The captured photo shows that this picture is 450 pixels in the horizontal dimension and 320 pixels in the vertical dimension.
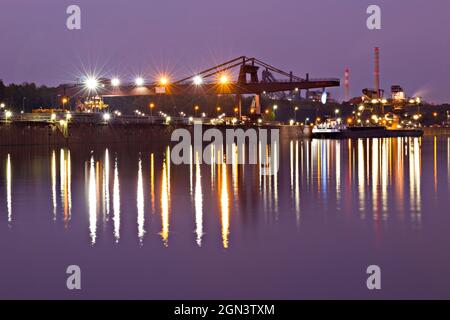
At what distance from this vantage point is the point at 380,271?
11.5m

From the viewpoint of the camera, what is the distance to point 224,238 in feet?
47.1

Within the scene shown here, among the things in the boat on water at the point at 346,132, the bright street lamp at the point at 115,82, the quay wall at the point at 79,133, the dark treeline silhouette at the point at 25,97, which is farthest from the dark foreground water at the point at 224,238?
the boat on water at the point at 346,132

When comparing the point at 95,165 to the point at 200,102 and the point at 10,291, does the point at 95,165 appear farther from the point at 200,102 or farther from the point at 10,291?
the point at 200,102

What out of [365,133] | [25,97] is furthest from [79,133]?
[365,133]

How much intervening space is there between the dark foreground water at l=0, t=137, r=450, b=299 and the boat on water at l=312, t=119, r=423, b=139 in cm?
8472

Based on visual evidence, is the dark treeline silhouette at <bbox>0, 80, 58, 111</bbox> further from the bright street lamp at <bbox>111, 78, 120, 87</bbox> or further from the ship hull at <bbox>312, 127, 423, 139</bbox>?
the ship hull at <bbox>312, 127, 423, 139</bbox>

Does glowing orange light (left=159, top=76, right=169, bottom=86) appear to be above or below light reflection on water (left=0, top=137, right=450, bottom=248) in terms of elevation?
above

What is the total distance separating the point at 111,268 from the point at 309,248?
362 centimetres

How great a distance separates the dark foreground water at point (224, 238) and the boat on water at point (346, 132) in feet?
278

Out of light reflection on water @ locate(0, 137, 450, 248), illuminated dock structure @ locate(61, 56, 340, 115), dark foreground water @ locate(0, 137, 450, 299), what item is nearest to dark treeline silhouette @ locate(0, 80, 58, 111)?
illuminated dock structure @ locate(61, 56, 340, 115)

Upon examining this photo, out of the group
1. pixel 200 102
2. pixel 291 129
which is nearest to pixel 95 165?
pixel 291 129

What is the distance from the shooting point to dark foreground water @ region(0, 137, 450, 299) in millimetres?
10781

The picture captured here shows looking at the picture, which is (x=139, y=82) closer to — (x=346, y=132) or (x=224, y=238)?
(x=346, y=132)
